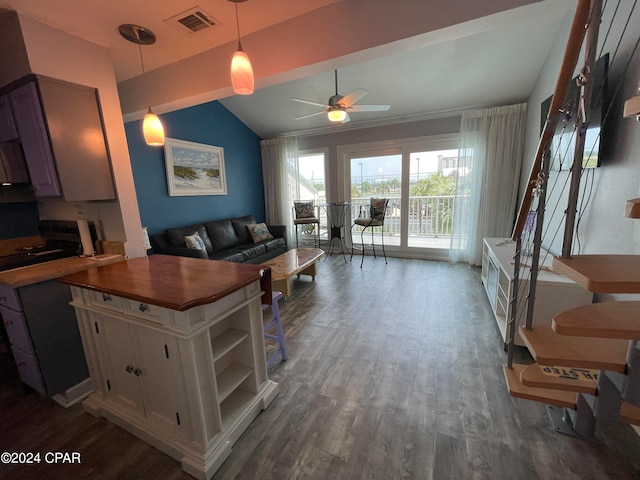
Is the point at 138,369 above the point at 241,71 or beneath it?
beneath

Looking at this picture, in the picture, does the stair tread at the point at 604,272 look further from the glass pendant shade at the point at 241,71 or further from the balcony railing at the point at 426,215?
the balcony railing at the point at 426,215

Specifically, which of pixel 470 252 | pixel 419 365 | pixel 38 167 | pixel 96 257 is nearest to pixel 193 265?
pixel 96 257

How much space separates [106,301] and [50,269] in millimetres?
671

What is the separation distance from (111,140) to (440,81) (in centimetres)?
383

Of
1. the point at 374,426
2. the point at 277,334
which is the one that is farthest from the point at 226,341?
the point at 374,426

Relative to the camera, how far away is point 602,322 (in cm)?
85

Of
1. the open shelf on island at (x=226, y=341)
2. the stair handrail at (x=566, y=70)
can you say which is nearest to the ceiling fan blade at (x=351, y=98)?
the stair handrail at (x=566, y=70)

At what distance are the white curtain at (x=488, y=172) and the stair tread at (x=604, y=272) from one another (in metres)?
3.52

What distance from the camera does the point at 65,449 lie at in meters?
1.41

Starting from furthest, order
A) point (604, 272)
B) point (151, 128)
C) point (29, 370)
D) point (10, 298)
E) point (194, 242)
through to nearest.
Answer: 1. point (194, 242)
2. point (151, 128)
3. point (29, 370)
4. point (10, 298)
5. point (604, 272)

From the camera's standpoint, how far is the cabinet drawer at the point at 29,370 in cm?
163

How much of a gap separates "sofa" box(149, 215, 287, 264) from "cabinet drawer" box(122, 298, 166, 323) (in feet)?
6.76

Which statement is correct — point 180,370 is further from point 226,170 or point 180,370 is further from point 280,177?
point 280,177

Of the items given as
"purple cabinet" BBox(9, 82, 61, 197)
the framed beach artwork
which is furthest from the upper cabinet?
the framed beach artwork
